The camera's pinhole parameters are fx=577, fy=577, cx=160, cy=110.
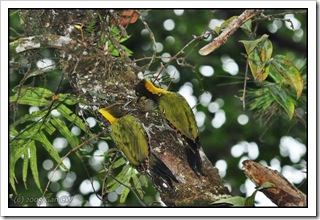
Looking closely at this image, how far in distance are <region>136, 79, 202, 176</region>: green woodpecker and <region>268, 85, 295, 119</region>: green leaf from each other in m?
0.28

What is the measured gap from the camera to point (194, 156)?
4.51 feet

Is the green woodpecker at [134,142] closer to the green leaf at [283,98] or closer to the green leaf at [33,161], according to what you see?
the green leaf at [33,161]

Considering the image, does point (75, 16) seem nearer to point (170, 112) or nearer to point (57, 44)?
point (57, 44)

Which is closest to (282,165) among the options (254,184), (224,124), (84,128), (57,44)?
(224,124)

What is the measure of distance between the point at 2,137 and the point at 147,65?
16.0 inches

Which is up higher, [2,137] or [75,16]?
[75,16]

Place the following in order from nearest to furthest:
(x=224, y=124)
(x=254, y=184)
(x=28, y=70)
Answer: (x=254, y=184) → (x=28, y=70) → (x=224, y=124)

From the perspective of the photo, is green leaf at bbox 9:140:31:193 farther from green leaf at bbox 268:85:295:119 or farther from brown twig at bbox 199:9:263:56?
green leaf at bbox 268:85:295:119

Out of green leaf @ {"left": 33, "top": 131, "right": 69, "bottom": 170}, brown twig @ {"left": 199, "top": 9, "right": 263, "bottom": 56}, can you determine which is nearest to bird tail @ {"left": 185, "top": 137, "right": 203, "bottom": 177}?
brown twig @ {"left": 199, "top": 9, "right": 263, "bottom": 56}

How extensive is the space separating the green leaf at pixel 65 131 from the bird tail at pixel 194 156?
305mm

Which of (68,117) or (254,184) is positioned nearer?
(254,184)

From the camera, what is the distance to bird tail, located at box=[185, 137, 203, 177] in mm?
1364

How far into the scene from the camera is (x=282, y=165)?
7.00ft

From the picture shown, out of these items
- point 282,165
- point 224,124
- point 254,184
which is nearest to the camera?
point 254,184
